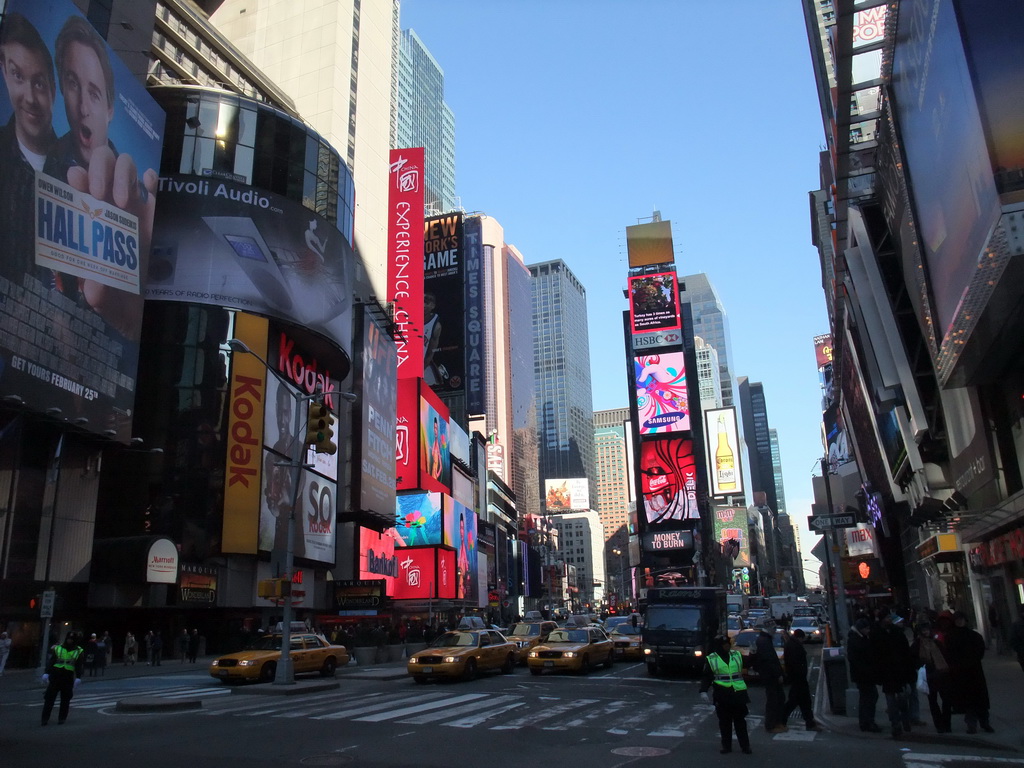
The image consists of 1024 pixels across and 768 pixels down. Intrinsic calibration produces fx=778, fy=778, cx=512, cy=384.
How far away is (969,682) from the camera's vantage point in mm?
11594

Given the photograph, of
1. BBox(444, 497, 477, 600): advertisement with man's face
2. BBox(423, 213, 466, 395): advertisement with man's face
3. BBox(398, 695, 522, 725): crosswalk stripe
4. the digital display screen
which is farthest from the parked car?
BBox(423, 213, 466, 395): advertisement with man's face

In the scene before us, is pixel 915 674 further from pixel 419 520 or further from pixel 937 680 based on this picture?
pixel 419 520

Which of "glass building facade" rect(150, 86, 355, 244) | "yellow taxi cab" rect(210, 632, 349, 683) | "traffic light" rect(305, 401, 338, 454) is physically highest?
"glass building facade" rect(150, 86, 355, 244)

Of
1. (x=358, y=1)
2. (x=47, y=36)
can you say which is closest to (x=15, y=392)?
(x=47, y=36)

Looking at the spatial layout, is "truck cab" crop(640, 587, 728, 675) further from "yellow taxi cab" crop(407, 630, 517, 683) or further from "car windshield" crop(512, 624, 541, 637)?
"car windshield" crop(512, 624, 541, 637)

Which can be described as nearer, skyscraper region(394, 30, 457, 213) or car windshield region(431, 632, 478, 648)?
car windshield region(431, 632, 478, 648)

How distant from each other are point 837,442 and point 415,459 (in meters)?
54.7

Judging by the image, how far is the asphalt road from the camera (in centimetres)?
999

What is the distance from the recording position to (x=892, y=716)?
38.3 feet

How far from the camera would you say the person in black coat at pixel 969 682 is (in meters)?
11.5

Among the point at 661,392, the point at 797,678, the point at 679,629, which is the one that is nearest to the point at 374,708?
the point at 797,678

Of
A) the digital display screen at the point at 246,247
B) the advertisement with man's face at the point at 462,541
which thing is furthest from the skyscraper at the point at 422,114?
the digital display screen at the point at 246,247

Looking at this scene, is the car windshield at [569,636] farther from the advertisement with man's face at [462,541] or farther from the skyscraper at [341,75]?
the skyscraper at [341,75]

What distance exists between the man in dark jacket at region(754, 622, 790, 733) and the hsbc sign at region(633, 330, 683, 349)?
90.7m
